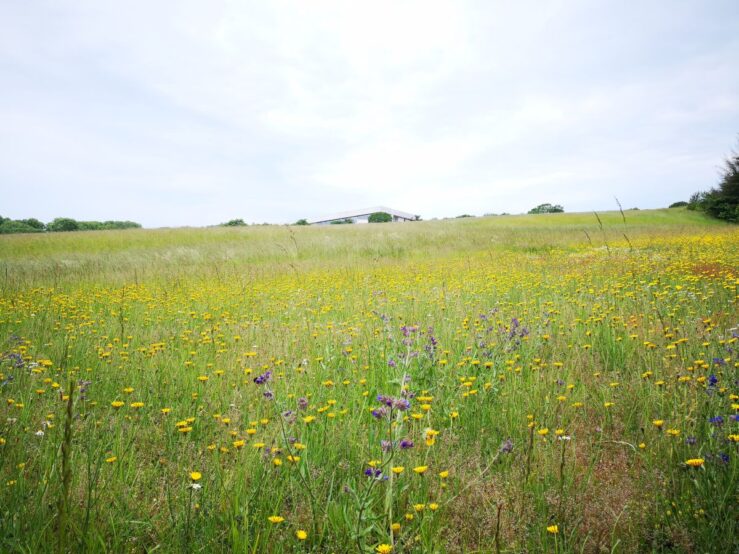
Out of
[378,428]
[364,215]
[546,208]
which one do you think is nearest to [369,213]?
[364,215]

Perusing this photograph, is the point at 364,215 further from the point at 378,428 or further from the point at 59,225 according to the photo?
the point at 378,428

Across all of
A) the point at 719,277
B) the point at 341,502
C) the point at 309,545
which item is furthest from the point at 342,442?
the point at 719,277

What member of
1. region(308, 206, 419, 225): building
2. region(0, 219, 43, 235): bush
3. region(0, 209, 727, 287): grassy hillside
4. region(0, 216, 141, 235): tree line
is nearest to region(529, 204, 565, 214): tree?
region(308, 206, 419, 225): building

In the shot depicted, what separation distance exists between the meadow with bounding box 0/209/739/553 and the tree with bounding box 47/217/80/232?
4904cm

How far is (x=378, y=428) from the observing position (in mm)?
2445

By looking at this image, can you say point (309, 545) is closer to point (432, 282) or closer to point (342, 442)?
point (342, 442)

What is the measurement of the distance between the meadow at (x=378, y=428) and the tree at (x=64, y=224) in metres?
49.0

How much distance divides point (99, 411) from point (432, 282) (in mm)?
5826

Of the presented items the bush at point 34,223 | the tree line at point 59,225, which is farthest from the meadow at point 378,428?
the bush at point 34,223

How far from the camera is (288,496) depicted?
190cm

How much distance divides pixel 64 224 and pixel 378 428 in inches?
2219

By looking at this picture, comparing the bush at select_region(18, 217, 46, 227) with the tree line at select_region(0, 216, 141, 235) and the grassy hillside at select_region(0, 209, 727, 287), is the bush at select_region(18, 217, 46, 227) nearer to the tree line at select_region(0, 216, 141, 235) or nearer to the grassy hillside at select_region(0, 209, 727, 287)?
the tree line at select_region(0, 216, 141, 235)

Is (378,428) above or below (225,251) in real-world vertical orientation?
below

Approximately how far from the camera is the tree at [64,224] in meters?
44.7
